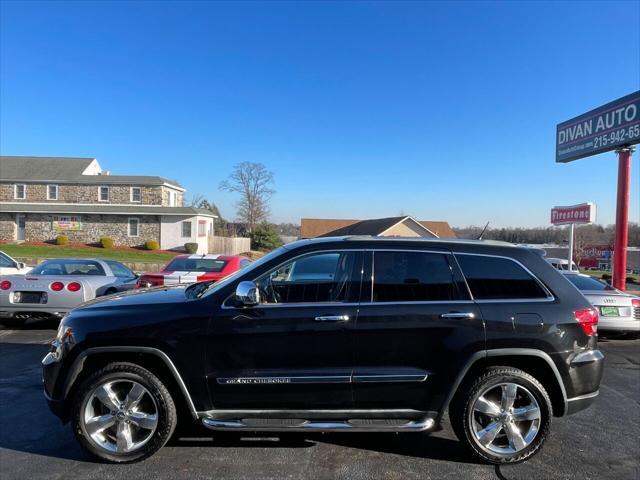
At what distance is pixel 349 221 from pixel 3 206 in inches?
1655

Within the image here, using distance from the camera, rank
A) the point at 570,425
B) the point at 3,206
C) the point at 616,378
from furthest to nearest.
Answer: the point at 3,206 < the point at 616,378 < the point at 570,425

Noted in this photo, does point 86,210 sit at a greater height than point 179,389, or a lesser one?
greater

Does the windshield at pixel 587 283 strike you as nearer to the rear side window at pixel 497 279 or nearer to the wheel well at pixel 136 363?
the rear side window at pixel 497 279

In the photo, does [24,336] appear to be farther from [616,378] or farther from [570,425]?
[616,378]

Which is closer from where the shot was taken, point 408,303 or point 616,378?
point 408,303

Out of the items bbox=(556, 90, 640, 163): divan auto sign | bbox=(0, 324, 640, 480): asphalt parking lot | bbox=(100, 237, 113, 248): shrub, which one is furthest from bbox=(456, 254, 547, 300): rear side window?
bbox=(100, 237, 113, 248): shrub

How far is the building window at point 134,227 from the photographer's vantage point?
39812 mm

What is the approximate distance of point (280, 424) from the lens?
3.73 metres

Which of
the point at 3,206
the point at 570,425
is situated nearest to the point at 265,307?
the point at 570,425

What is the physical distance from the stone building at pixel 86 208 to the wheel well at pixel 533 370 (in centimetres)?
3754

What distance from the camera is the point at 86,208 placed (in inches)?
1574

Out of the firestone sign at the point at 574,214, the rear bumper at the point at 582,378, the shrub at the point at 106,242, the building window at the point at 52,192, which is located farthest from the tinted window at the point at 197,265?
the building window at the point at 52,192

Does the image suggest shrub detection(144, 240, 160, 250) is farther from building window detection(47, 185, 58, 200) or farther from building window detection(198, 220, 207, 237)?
building window detection(47, 185, 58, 200)

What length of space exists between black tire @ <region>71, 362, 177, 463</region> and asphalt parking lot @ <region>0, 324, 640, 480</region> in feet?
0.29
